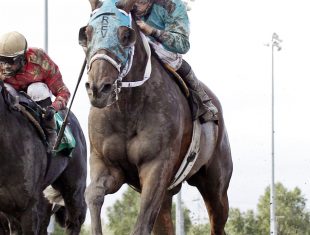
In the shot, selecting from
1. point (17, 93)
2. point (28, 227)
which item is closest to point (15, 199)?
point (28, 227)

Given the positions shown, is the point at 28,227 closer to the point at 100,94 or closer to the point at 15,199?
the point at 15,199

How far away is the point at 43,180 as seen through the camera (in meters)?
14.4

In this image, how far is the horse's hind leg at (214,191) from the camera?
13492 mm

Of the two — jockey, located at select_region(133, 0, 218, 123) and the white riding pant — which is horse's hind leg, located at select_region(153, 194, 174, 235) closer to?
jockey, located at select_region(133, 0, 218, 123)

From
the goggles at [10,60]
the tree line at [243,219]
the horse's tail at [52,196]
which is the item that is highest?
the goggles at [10,60]

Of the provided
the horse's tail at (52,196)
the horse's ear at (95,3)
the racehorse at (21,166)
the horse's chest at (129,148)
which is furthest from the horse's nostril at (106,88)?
the horse's tail at (52,196)

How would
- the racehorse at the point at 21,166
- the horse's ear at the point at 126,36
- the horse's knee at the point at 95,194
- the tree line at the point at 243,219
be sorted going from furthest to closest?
the tree line at the point at 243,219
the racehorse at the point at 21,166
the horse's knee at the point at 95,194
the horse's ear at the point at 126,36

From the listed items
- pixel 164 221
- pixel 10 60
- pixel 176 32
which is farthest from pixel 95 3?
pixel 10 60

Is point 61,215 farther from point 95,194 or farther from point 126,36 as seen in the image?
point 126,36

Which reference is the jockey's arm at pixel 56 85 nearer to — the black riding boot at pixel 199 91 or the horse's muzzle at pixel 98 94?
the black riding boot at pixel 199 91

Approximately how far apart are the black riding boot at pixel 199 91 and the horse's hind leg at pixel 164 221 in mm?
1172

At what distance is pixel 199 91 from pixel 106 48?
1.95 meters

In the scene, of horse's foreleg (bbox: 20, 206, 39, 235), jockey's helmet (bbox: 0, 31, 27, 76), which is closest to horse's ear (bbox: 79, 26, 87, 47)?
jockey's helmet (bbox: 0, 31, 27, 76)

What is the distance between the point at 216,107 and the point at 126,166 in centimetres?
224
